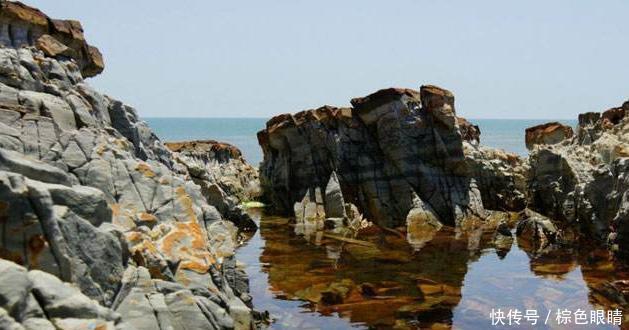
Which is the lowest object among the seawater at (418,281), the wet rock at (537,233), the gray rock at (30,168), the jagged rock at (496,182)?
the seawater at (418,281)

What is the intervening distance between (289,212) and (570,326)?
4415 centimetres

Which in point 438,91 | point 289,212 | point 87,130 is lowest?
point 289,212

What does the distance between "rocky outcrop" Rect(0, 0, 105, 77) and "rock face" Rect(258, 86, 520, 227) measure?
33.0 metres

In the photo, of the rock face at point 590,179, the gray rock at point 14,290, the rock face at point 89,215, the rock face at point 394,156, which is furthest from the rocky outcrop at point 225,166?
the gray rock at point 14,290

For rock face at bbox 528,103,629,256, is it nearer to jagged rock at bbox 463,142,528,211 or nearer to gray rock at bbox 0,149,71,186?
jagged rock at bbox 463,142,528,211

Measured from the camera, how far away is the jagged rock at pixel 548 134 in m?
80.2

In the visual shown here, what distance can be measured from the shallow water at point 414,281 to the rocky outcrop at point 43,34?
17548 millimetres

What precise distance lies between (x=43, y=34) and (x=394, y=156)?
38.7 metres

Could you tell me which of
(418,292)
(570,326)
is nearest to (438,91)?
(418,292)

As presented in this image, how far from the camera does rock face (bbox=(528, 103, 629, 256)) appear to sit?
4743cm

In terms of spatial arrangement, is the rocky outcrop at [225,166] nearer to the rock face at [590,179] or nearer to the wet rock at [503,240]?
the wet rock at [503,240]

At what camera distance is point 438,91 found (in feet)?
215

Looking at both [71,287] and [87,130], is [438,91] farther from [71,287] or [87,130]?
[71,287]

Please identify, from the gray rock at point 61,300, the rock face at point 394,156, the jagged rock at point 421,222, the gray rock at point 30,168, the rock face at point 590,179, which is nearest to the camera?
the gray rock at point 61,300
